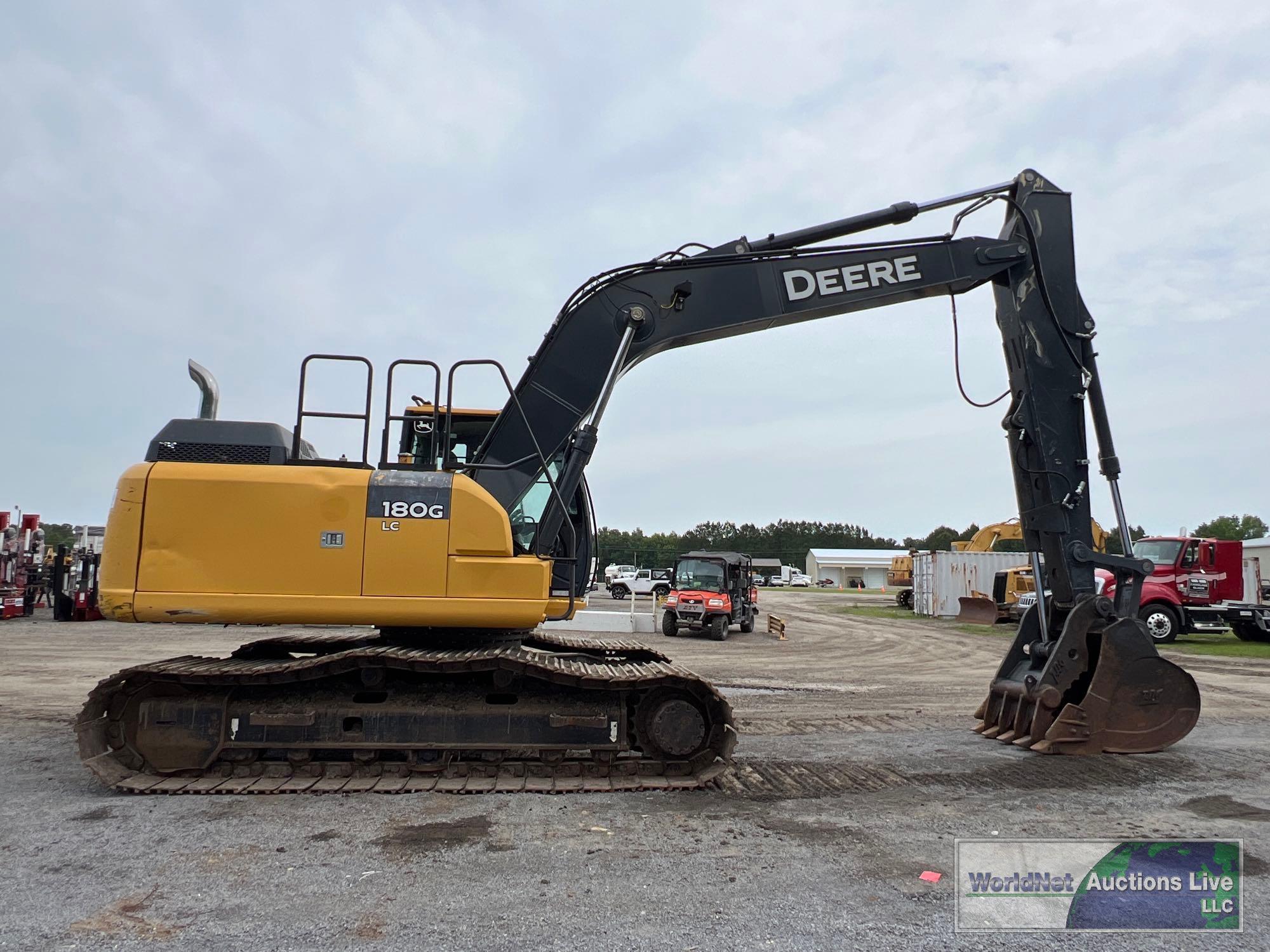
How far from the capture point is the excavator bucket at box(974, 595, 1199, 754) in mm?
6902

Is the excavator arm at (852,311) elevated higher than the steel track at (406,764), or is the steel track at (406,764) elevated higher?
the excavator arm at (852,311)

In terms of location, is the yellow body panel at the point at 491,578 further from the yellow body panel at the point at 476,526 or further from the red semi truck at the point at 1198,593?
the red semi truck at the point at 1198,593

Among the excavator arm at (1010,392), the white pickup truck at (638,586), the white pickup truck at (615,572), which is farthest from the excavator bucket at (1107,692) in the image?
the white pickup truck at (615,572)

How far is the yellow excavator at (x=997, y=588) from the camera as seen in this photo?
27766 millimetres

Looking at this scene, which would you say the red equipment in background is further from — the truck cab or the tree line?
the tree line

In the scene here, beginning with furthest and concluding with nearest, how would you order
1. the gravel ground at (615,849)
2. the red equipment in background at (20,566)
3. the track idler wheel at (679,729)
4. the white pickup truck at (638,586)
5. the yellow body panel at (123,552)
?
the white pickup truck at (638,586), the red equipment in background at (20,566), the track idler wheel at (679,729), the yellow body panel at (123,552), the gravel ground at (615,849)

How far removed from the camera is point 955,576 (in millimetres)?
33438

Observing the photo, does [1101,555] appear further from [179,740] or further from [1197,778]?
[179,740]

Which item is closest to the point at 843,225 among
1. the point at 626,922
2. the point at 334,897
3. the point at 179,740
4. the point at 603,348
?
the point at 603,348

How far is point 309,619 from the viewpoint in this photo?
5.95 m

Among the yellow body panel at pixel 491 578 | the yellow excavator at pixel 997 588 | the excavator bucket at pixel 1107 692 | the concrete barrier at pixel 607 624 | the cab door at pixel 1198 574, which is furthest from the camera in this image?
the yellow excavator at pixel 997 588

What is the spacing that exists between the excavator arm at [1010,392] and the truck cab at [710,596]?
48.6ft

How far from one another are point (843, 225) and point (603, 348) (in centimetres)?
248

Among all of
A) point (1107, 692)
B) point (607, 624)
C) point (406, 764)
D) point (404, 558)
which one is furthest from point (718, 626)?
point (404, 558)
